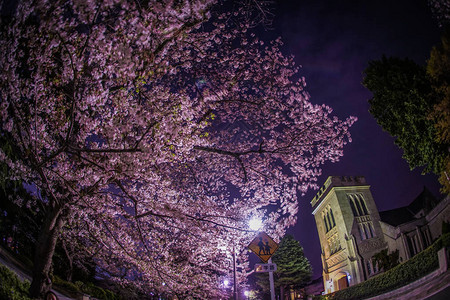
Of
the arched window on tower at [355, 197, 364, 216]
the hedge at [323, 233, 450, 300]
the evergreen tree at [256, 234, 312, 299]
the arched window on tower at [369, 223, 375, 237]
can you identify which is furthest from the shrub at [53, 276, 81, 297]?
the arched window on tower at [355, 197, 364, 216]

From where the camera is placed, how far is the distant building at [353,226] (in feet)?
103

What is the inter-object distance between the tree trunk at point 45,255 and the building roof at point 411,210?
39573 millimetres

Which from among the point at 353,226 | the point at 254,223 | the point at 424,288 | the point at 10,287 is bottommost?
the point at 424,288

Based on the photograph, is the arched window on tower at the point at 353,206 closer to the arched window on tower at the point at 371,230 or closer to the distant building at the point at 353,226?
the distant building at the point at 353,226

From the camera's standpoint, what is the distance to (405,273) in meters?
16.5

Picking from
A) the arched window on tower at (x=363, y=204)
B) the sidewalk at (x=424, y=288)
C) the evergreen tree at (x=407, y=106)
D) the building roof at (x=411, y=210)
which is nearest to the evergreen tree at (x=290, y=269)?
the arched window on tower at (x=363, y=204)

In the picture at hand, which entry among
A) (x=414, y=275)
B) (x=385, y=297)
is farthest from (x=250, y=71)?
(x=385, y=297)

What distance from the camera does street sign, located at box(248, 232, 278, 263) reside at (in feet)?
30.5

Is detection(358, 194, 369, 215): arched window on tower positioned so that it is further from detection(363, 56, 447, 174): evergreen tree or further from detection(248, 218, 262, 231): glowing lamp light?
detection(248, 218, 262, 231): glowing lamp light

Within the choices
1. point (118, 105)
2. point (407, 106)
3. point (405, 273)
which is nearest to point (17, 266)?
point (118, 105)

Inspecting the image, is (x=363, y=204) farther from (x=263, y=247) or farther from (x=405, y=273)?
(x=263, y=247)

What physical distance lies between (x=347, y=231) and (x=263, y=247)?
32.9m

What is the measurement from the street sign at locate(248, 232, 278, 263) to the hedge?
11.1 metres

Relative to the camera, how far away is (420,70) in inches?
685
